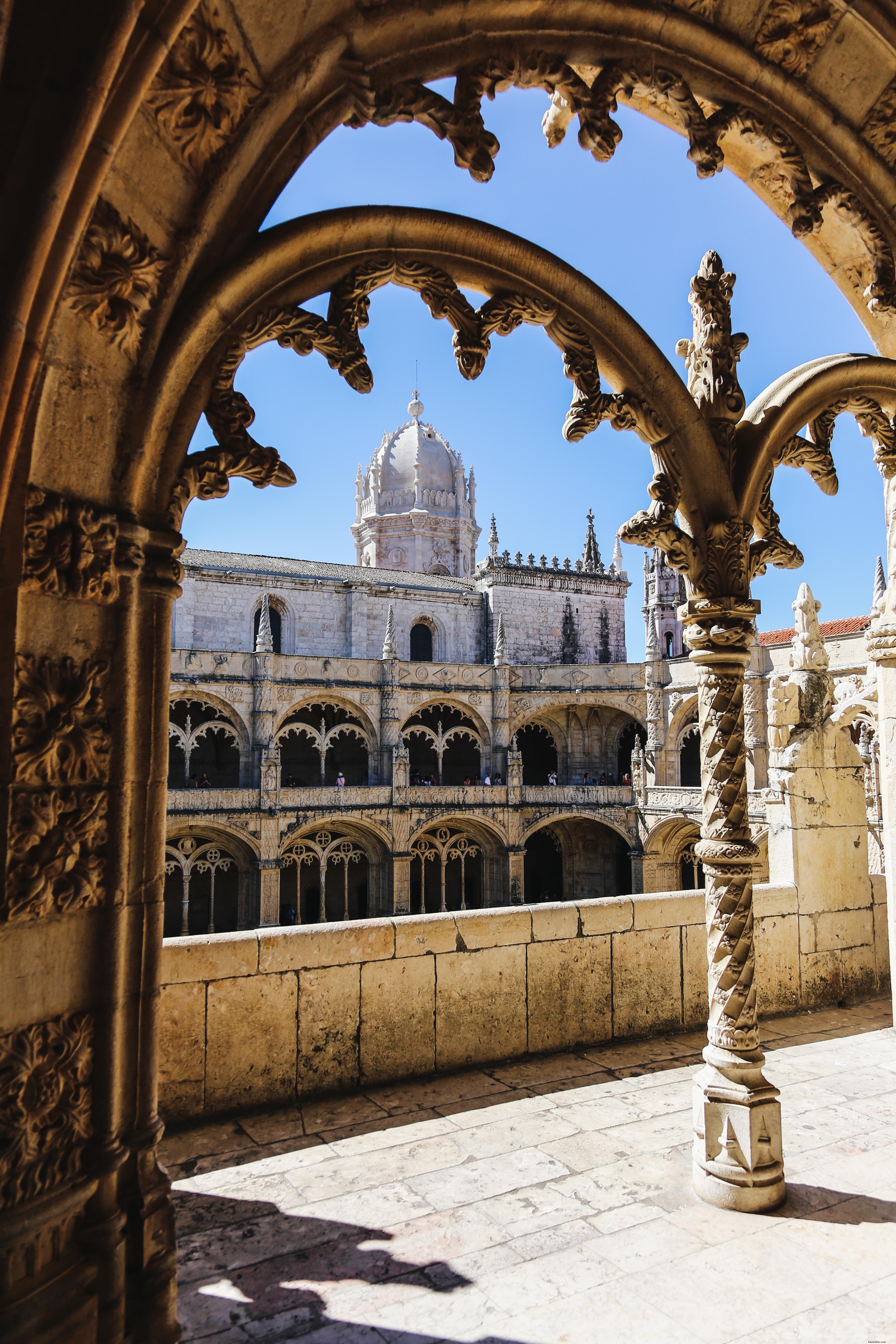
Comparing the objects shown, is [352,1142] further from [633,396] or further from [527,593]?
[527,593]

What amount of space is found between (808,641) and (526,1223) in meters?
4.24

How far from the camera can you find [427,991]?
3793 millimetres

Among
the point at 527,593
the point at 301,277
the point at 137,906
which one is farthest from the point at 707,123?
the point at 527,593

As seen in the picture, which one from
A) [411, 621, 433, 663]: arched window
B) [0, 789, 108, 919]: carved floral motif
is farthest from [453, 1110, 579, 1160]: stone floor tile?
[411, 621, 433, 663]: arched window

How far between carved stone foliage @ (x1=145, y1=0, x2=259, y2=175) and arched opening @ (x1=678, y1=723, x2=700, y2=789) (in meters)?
24.6

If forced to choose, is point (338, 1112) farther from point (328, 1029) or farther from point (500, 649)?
point (500, 649)

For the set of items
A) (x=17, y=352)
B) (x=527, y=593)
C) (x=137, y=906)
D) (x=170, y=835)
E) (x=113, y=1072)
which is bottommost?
(x=170, y=835)

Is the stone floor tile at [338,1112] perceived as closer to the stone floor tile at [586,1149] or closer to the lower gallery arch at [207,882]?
the stone floor tile at [586,1149]

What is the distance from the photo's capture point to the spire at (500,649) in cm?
2630

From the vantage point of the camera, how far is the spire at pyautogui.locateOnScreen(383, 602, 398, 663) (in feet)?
80.4

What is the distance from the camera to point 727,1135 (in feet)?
8.58

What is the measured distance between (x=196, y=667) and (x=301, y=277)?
Answer: 20.5 meters

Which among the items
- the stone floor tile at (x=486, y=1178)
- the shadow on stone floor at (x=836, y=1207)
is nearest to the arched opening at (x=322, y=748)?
the stone floor tile at (x=486, y=1178)

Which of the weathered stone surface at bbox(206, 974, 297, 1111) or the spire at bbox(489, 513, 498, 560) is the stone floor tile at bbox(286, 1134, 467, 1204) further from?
the spire at bbox(489, 513, 498, 560)
